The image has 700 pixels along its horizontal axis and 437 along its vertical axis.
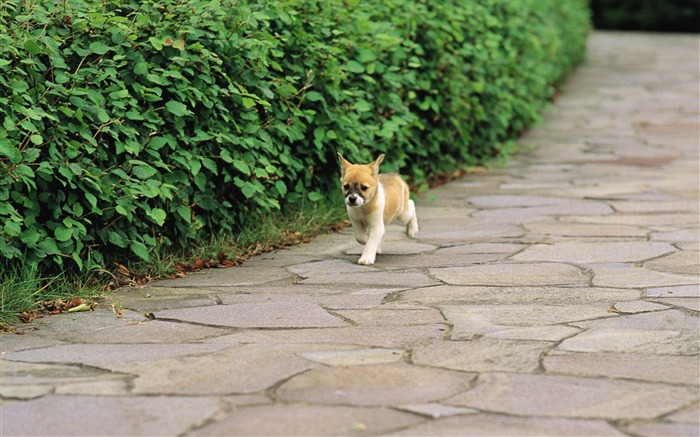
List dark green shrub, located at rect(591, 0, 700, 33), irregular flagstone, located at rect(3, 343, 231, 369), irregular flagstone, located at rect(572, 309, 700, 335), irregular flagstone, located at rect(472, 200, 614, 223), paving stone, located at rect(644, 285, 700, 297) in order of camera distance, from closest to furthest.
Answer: irregular flagstone, located at rect(3, 343, 231, 369)
irregular flagstone, located at rect(572, 309, 700, 335)
paving stone, located at rect(644, 285, 700, 297)
irregular flagstone, located at rect(472, 200, 614, 223)
dark green shrub, located at rect(591, 0, 700, 33)

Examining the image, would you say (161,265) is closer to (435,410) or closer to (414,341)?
(414,341)

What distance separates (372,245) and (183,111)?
4.71 feet

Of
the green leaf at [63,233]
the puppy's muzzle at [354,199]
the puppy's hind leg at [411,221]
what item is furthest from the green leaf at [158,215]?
the puppy's hind leg at [411,221]

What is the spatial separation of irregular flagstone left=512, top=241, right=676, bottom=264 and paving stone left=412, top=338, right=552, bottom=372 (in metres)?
2.06

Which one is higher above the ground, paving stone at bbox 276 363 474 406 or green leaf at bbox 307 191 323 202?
paving stone at bbox 276 363 474 406

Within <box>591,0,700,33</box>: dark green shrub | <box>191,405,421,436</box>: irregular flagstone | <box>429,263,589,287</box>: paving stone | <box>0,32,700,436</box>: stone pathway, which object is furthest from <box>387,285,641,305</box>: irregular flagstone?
<box>591,0,700,33</box>: dark green shrub

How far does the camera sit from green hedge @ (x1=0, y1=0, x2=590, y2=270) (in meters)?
5.73

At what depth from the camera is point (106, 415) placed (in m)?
3.96

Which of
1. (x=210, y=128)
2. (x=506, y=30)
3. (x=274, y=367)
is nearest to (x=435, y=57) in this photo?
(x=506, y=30)

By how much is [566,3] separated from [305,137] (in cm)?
1125

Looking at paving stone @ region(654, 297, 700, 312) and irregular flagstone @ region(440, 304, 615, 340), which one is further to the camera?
paving stone @ region(654, 297, 700, 312)

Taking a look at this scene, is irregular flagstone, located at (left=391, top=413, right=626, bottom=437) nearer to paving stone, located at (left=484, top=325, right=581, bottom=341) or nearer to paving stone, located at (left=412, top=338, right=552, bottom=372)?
paving stone, located at (left=412, top=338, right=552, bottom=372)

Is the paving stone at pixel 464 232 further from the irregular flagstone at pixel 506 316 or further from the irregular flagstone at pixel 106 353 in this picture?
the irregular flagstone at pixel 106 353

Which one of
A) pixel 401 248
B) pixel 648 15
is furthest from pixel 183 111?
pixel 648 15
